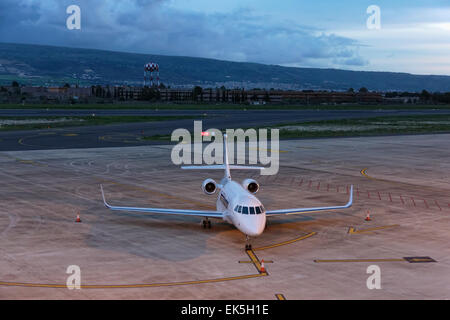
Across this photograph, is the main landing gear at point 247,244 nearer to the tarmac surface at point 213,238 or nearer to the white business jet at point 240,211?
the white business jet at point 240,211

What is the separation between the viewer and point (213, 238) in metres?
23.8

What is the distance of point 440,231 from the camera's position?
25219 millimetres

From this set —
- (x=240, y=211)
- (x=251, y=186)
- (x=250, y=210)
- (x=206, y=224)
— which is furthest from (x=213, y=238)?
(x=251, y=186)

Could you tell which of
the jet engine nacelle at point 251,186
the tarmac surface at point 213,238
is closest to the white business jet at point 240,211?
the jet engine nacelle at point 251,186

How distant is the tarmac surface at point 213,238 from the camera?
17.6 m

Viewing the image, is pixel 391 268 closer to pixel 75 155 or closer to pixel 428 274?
pixel 428 274

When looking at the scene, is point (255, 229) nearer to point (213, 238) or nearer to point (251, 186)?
point (213, 238)

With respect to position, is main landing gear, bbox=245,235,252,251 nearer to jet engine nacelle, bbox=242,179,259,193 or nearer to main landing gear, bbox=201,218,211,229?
main landing gear, bbox=201,218,211,229

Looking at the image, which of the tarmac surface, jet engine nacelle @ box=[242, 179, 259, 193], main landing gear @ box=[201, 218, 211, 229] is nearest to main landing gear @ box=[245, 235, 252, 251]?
the tarmac surface

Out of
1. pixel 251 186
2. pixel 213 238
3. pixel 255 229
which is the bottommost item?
pixel 213 238

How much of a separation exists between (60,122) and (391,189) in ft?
237

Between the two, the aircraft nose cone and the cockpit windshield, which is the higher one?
the cockpit windshield

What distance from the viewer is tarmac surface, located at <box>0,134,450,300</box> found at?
17.6m
